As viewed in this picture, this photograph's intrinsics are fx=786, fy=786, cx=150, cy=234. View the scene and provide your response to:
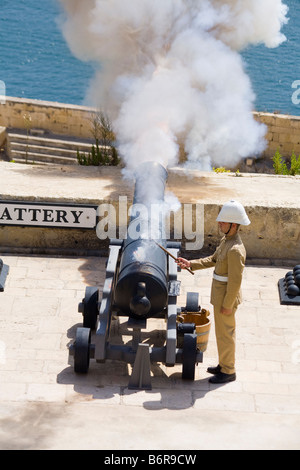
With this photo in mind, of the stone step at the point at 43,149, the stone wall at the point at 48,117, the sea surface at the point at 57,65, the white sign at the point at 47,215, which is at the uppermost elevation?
the sea surface at the point at 57,65

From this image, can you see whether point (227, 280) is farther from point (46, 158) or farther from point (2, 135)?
point (2, 135)

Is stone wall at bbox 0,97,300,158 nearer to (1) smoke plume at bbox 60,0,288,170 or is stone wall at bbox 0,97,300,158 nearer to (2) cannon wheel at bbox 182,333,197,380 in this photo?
(1) smoke plume at bbox 60,0,288,170

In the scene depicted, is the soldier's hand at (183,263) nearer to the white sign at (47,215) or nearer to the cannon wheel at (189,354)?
the cannon wheel at (189,354)

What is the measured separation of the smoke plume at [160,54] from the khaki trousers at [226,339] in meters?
3.65

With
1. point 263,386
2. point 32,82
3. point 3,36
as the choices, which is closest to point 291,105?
point 32,82

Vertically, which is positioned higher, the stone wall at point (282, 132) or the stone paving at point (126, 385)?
the stone wall at point (282, 132)

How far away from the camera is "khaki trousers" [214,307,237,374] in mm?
7188

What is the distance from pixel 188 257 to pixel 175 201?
2.55ft

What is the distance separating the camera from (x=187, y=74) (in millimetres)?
12750

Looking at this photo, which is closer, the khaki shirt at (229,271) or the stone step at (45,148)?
the khaki shirt at (229,271)

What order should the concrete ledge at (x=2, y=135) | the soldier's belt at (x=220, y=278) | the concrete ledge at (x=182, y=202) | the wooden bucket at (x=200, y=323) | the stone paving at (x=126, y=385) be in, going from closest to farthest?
the stone paving at (x=126, y=385) → the soldier's belt at (x=220, y=278) → the wooden bucket at (x=200, y=323) → the concrete ledge at (x=182, y=202) → the concrete ledge at (x=2, y=135)

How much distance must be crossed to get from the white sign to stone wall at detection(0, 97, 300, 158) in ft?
28.1

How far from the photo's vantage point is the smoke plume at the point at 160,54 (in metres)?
11.5

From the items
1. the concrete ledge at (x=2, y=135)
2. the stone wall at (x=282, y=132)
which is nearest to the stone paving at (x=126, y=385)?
the stone wall at (x=282, y=132)
